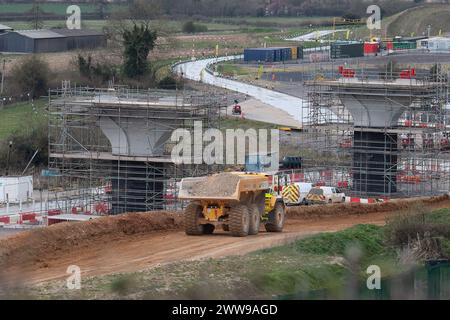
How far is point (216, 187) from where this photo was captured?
3619 centimetres

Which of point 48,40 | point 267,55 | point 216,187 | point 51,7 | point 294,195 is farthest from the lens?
point 51,7

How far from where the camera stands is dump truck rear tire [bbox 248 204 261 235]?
123ft

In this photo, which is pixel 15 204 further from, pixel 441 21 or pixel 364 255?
pixel 441 21

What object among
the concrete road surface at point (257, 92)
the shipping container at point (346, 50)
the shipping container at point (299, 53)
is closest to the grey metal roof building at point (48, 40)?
the concrete road surface at point (257, 92)

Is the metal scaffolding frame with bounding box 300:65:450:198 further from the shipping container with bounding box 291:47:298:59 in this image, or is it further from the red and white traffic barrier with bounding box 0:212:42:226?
the shipping container with bounding box 291:47:298:59

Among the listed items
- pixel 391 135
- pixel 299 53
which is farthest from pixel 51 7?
pixel 391 135

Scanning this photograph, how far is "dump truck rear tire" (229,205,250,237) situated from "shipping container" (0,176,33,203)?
16954 mm

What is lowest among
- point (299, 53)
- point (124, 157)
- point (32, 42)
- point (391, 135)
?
point (124, 157)

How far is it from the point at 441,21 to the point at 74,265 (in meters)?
99.1

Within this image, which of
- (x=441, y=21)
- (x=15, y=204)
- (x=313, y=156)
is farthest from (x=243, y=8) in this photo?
(x=15, y=204)

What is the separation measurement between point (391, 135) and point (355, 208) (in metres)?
7.64

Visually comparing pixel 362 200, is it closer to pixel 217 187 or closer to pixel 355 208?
pixel 355 208

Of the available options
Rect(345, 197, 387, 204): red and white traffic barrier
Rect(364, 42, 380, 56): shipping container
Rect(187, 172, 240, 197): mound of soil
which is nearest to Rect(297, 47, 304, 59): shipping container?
Rect(364, 42, 380, 56): shipping container

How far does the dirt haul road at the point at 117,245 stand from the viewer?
3312cm
